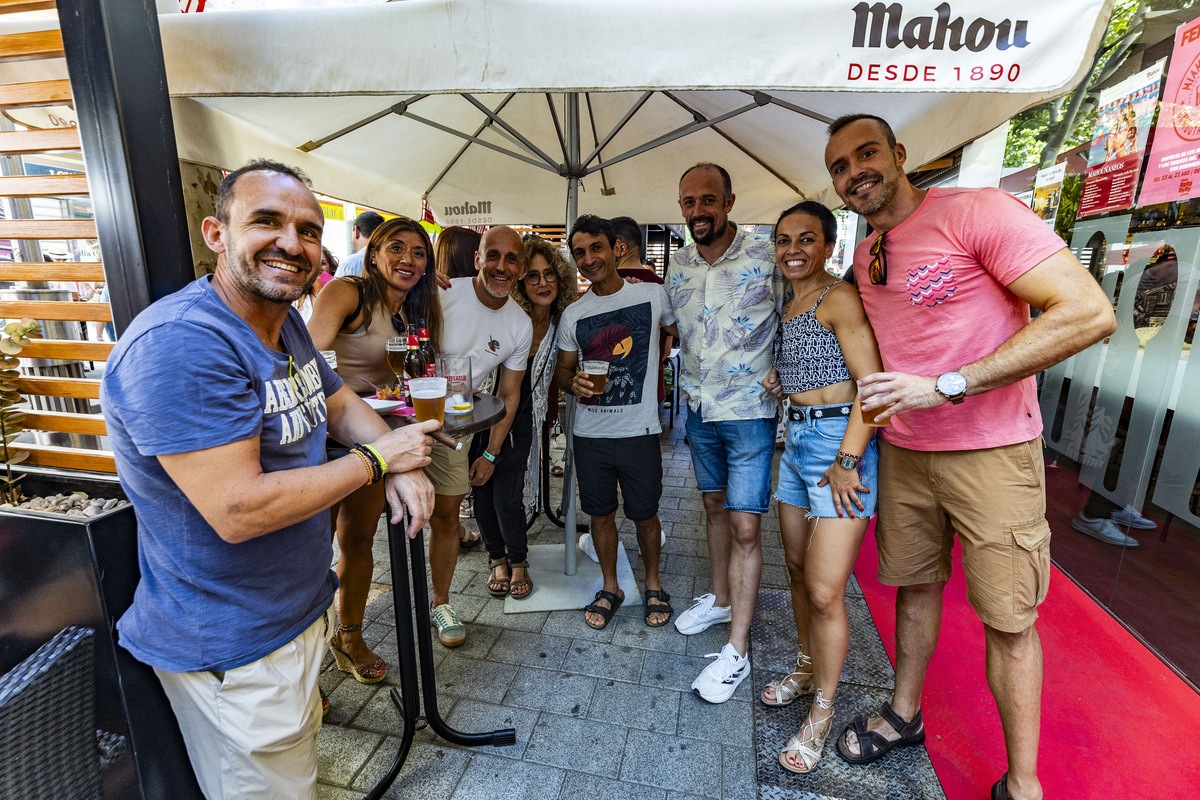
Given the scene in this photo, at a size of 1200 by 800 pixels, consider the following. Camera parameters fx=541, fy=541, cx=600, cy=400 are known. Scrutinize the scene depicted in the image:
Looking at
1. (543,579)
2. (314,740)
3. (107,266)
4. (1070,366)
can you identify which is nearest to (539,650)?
(543,579)

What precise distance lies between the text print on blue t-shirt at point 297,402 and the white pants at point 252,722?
57cm

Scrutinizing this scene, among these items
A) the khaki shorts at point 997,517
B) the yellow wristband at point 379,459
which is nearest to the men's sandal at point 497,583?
the yellow wristband at point 379,459

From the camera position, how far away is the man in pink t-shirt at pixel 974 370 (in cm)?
161

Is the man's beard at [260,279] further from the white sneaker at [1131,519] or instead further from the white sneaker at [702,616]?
the white sneaker at [1131,519]

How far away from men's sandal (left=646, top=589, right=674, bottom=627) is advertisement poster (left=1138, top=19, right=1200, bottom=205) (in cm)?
332

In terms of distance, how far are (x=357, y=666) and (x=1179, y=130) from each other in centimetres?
479

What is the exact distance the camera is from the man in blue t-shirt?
1128 mm

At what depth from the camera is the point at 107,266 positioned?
1633mm

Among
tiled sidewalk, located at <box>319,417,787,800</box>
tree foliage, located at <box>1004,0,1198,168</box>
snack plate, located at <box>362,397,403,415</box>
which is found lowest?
tiled sidewalk, located at <box>319,417,787,800</box>

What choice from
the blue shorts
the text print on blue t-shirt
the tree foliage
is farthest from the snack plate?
the tree foliage

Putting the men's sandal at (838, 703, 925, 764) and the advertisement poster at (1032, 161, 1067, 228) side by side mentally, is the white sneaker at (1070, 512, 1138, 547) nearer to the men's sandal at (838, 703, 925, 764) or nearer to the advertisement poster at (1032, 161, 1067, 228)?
the men's sandal at (838, 703, 925, 764)

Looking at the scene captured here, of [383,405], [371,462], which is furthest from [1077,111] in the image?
[371,462]

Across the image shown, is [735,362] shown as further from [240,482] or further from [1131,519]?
[1131,519]

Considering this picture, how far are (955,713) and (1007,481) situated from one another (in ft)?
4.18
